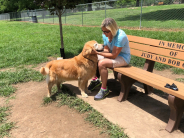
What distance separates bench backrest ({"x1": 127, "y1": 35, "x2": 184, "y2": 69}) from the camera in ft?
9.94

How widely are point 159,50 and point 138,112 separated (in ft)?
4.40

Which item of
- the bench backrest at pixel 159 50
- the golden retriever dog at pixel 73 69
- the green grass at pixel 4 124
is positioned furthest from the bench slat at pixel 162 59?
the green grass at pixel 4 124

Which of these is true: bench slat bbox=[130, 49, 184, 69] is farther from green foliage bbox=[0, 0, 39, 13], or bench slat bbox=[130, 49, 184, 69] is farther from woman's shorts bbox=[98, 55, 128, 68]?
green foliage bbox=[0, 0, 39, 13]

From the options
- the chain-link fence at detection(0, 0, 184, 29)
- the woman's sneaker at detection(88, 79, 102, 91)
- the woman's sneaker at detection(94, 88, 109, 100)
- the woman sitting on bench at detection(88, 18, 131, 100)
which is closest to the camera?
the woman sitting on bench at detection(88, 18, 131, 100)

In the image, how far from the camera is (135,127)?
255 cm

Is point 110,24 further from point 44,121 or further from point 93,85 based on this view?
point 44,121

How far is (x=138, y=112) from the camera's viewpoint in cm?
297

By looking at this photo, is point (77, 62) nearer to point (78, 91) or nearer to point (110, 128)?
point (78, 91)

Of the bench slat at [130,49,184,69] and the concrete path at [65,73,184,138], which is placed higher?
the bench slat at [130,49,184,69]

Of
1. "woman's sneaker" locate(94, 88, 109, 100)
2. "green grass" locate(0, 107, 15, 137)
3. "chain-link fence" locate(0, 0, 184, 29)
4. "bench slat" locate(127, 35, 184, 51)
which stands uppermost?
"chain-link fence" locate(0, 0, 184, 29)

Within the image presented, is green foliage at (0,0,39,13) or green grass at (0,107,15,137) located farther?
green foliage at (0,0,39,13)

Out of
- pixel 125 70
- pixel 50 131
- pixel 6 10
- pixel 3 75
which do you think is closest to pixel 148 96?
pixel 125 70

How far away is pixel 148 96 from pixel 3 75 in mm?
4052

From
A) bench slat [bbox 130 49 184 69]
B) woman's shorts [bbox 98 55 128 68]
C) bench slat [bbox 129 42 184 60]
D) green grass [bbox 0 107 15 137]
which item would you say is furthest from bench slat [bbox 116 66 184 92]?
green grass [bbox 0 107 15 137]
